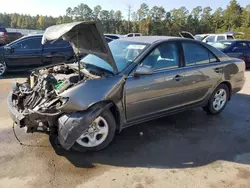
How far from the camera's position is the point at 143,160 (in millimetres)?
3395

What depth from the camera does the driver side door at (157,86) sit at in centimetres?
370

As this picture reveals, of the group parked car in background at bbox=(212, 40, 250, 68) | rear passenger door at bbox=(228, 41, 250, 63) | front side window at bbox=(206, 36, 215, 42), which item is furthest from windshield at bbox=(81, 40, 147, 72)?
front side window at bbox=(206, 36, 215, 42)

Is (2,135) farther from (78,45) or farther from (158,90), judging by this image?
(158,90)

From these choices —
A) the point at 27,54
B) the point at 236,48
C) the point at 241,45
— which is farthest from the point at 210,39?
the point at 27,54

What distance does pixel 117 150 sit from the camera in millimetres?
3646

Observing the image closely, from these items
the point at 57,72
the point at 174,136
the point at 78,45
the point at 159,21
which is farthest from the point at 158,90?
the point at 159,21

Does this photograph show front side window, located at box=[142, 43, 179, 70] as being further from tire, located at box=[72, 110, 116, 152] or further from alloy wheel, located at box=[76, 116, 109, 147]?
alloy wheel, located at box=[76, 116, 109, 147]

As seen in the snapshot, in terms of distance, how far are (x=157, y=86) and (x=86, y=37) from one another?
1308 mm

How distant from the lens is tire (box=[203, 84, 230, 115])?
5.07 metres

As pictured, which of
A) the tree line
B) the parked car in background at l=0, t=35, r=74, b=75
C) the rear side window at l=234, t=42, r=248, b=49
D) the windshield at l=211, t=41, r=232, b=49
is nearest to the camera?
the parked car in background at l=0, t=35, r=74, b=75

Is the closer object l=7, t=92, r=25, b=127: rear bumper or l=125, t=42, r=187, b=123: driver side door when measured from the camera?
l=7, t=92, r=25, b=127: rear bumper

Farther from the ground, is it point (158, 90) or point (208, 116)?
point (158, 90)

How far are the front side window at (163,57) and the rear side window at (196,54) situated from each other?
231 mm

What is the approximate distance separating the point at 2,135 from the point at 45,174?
146cm
